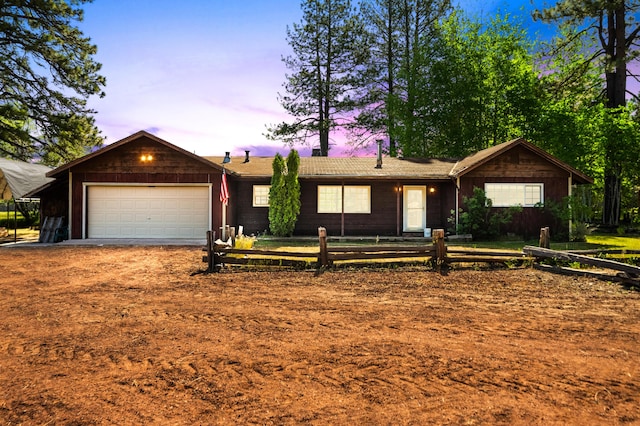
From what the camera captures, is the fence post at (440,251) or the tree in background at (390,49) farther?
the tree in background at (390,49)

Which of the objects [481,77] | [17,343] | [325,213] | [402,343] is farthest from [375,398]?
[481,77]

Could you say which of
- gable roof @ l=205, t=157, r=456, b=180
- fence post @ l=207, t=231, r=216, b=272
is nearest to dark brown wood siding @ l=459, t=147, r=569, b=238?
gable roof @ l=205, t=157, r=456, b=180

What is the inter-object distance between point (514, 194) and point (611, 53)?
52.4ft

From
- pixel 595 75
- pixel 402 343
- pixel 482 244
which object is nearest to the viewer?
pixel 402 343

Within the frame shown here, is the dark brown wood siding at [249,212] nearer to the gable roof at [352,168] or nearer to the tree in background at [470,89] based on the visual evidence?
the gable roof at [352,168]

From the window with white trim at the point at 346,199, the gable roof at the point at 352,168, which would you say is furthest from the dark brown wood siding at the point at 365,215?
the gable roof at the point at 352,168

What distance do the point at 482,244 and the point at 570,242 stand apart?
14.3 feet

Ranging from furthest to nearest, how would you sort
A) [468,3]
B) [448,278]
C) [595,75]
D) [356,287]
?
1. [468,3]
2. [595,75]
3. [448,278]
4. [356,287]

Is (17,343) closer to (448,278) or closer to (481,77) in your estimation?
(448,278)

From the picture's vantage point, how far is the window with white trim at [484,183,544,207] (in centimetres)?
1838

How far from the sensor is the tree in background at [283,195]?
1823 centimetres

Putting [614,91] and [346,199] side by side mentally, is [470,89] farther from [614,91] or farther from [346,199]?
[346,199]

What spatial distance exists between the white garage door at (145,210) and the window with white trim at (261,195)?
8.27ft

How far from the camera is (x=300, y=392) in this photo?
3.85 metres
